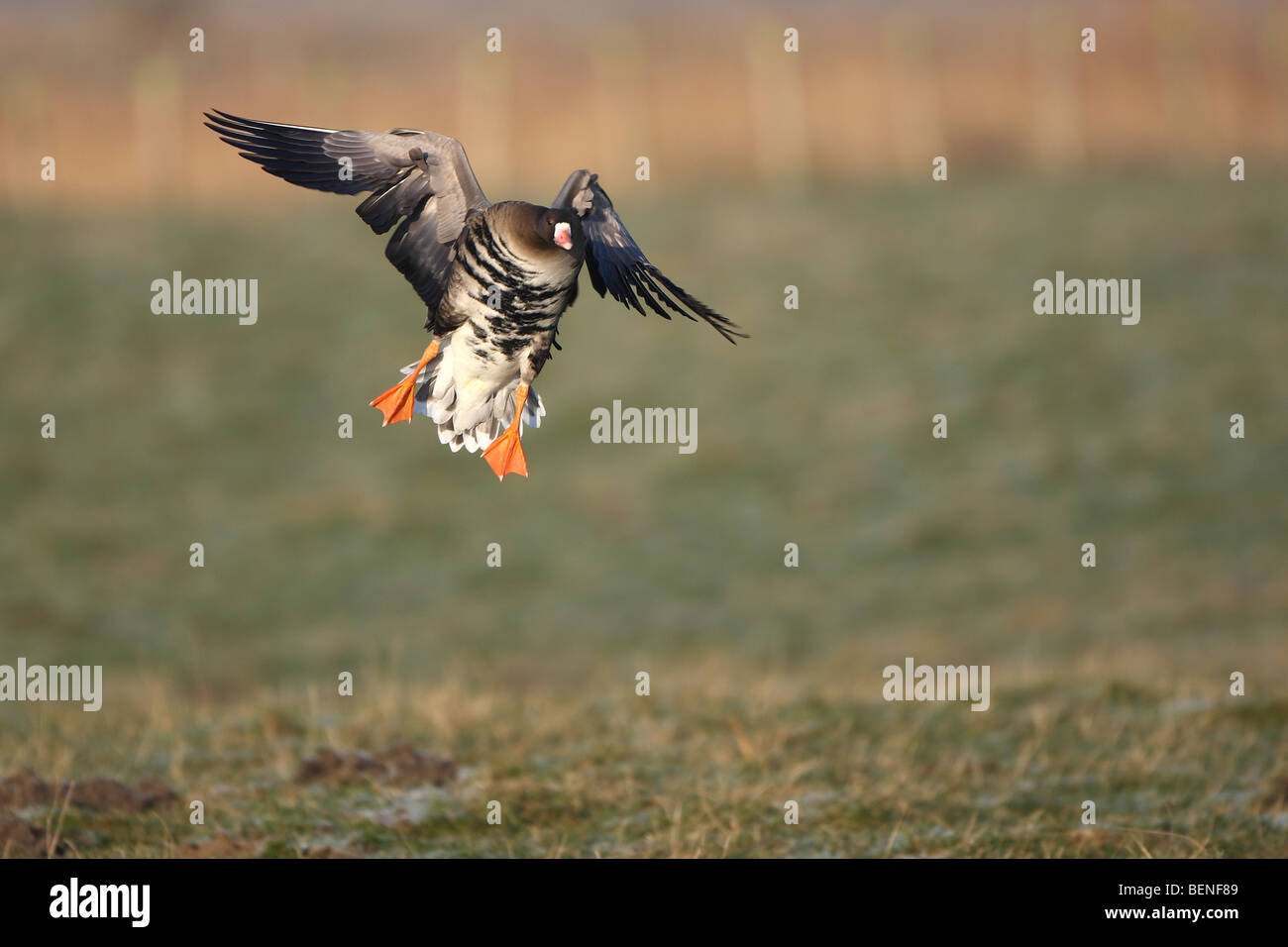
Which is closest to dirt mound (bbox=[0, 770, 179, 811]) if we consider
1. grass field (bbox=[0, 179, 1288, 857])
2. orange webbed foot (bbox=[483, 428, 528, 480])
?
grass field (bbox=[0, 179, 1288, 857])

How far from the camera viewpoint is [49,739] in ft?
30.9

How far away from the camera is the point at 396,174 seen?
6.58 m

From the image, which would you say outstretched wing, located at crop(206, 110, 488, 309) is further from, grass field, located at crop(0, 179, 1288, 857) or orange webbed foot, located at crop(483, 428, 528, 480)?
grass field, located at crop(0, 179, 1288, 857)

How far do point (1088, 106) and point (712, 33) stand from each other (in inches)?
1074

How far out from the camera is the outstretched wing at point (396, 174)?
21.2ft

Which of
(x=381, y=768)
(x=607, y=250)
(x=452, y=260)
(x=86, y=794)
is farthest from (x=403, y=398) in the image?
(x=86, y=794)

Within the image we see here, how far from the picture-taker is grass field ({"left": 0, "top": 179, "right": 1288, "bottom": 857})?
26.1 feet

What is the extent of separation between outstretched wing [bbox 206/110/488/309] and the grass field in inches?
115

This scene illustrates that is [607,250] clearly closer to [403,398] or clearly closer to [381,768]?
[403,398]

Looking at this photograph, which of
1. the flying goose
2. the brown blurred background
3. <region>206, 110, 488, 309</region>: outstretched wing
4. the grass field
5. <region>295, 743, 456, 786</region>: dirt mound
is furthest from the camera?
the brown blurred background

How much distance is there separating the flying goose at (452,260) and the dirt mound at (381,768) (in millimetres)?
2367

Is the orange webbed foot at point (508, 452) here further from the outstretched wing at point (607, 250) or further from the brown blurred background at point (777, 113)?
the brown blurred background at point (777, 113)

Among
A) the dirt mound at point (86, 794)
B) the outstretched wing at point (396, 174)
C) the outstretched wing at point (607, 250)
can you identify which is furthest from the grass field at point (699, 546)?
the outstretched wing at point (396, 174)

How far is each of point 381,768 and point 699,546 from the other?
12043 mm
